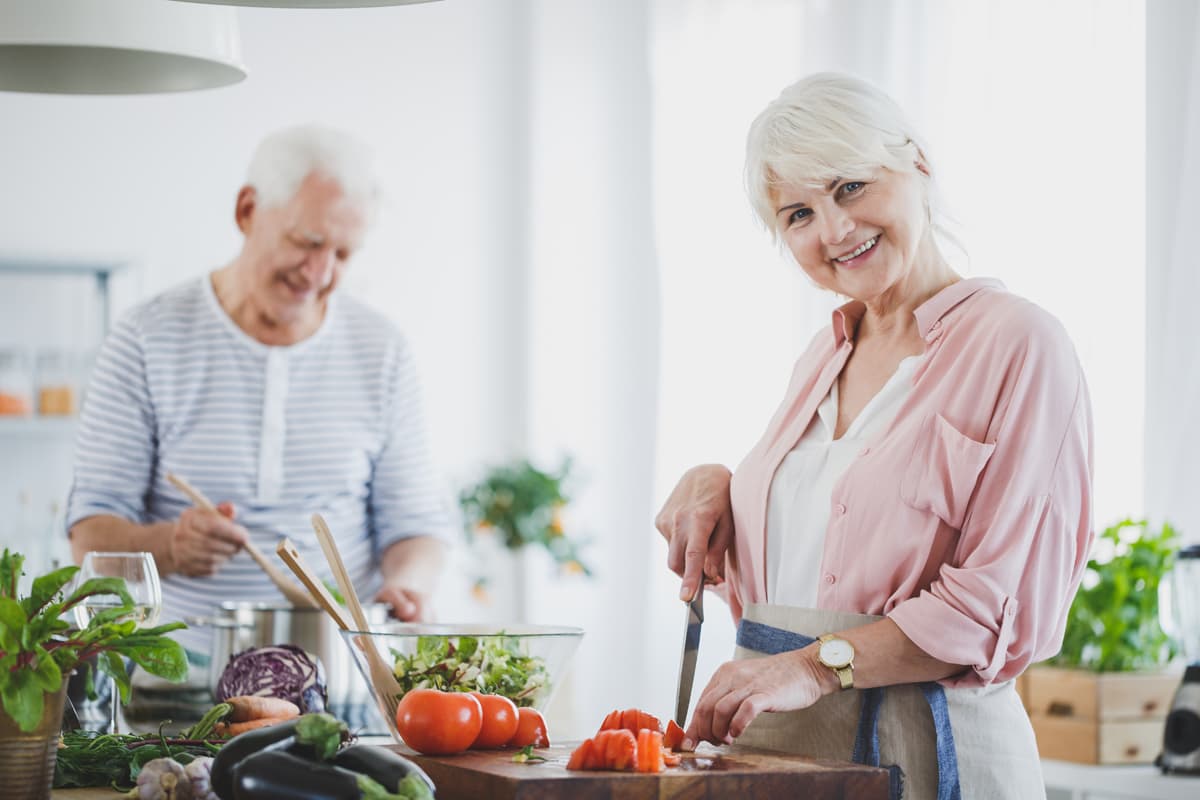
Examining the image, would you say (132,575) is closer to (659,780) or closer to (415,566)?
(659,780)

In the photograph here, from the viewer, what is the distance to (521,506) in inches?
185

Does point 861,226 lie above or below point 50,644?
above

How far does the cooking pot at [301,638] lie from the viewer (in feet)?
6.49

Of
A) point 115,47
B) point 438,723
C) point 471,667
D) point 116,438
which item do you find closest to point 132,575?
point 471,667

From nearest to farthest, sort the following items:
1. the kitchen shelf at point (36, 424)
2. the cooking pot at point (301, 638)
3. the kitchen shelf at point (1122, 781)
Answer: the cooking pot at point (301, 638) → the kitchen shelf at point (1122, 781) → the kitchen shelf at point (36, 424)

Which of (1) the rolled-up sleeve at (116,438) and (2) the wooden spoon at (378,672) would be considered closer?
(2) the wooden spoon at (378,672)

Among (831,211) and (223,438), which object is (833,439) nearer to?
(831,211)

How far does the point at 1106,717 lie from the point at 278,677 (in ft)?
5.23

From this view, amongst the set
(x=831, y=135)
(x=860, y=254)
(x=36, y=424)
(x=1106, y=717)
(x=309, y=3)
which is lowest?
(x=1106, y=717)

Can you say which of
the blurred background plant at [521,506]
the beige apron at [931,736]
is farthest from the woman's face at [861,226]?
the blurred background plant at [521,506]

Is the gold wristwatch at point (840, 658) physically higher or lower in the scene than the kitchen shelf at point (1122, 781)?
higher

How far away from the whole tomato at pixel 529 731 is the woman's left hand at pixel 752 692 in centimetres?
15

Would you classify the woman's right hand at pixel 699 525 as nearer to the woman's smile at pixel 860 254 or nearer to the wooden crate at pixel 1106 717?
the woman's smile at pixel 860 254

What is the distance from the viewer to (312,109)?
Answer: 5391 mm
